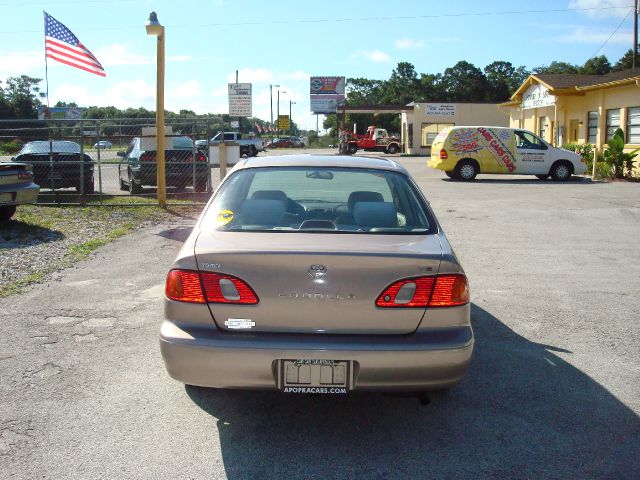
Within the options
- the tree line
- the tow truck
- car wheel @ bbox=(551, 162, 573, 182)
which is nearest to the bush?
car wheel @ bbox=(551, 162, 573, 182)

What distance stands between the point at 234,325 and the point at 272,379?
13.7 inches

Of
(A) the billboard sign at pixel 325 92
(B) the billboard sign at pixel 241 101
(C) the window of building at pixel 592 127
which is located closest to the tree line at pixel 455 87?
(A) the billboard sign at pixel 325 92

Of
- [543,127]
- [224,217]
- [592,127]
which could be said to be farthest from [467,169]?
[224,217]

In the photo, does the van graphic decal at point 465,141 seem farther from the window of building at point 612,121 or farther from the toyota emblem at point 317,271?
the toyota emblem at point 317,271

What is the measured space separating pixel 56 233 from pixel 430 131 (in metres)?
42.0

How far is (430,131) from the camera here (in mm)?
50000

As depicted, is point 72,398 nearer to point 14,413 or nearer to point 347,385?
point 14,413

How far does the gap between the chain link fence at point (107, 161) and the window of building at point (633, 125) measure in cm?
1519

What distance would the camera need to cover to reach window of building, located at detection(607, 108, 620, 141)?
974 inches

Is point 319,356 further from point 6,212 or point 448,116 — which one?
point 448,116

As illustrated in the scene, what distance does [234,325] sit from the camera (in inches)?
139

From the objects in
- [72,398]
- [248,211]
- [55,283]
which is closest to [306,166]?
[248,211]

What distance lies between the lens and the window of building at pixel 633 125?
2314 centimetres

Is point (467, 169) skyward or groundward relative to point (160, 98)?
groundward
